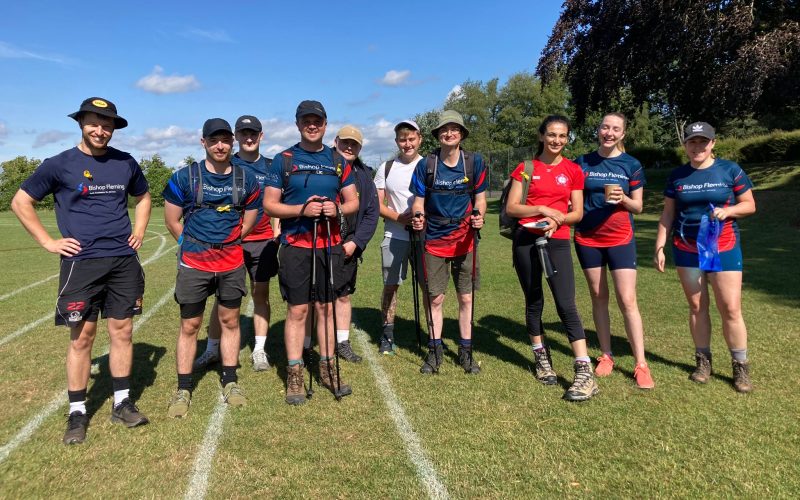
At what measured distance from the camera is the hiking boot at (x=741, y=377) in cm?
420

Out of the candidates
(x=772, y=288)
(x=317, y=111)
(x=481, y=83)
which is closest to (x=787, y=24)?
(x=772, y=288)

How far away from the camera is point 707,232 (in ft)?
13.9

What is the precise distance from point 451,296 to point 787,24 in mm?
19098

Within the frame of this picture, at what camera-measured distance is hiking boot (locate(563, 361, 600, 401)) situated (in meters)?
4.12

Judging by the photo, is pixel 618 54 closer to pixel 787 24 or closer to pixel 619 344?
pixel 787 24

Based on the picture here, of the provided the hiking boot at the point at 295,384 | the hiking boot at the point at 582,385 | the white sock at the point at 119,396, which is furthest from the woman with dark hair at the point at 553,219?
the white sock at the point at 119,396

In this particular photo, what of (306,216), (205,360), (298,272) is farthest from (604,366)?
(205,360)

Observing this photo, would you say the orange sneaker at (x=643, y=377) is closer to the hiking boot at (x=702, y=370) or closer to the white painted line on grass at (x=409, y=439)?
the hiking boot at (x=702, y=370)

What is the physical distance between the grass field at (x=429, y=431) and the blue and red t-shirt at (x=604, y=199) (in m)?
1.32

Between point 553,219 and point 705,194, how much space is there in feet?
4.39

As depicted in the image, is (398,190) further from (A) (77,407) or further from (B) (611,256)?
(A) (77,407)

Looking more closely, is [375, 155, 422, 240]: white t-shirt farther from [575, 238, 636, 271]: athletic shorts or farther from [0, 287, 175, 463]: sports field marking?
[0, 287, 175, 463]: sports field marking

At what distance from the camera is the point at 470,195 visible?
15.6 feet

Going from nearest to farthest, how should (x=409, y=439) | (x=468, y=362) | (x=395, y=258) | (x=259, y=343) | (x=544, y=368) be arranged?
(x=409, y=439), (x=544, y=368), (x=468, y=362), (x=259, y=343), (x=395, y=258)
